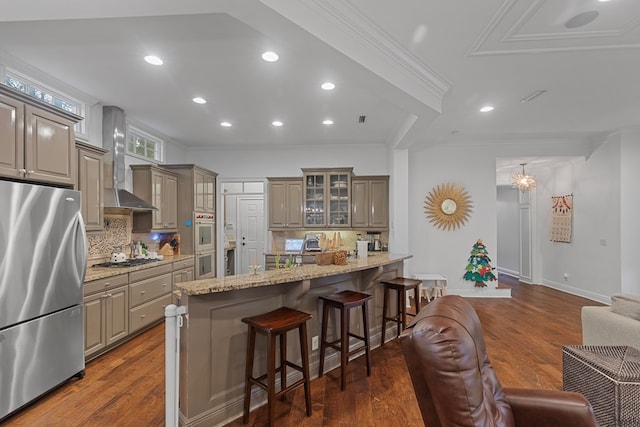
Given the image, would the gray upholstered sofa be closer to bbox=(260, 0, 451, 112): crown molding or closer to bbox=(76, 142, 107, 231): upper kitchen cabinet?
bbox=(260, 0, 451, 112): crown molding

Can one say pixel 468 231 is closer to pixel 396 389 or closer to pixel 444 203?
pixel 444 203

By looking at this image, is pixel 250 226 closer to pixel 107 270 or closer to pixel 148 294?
pixel 148 294

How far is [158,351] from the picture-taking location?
3418 millimetres

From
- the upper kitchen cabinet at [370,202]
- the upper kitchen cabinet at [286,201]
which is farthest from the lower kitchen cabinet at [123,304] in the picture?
the upper kitchen cabinet at [370,202]

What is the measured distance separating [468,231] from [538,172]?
2771mm

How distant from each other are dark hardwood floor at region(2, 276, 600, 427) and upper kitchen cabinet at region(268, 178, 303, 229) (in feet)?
8.99

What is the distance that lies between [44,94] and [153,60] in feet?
4.90

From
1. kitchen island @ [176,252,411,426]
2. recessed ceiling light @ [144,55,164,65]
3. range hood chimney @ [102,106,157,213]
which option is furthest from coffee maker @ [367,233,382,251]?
recessed ceiling light @ [144,55,164,65]

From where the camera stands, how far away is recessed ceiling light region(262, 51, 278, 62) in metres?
2.78

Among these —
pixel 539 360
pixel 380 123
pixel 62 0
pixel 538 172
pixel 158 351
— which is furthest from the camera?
pixel 538 172

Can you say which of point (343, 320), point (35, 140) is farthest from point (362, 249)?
point (35, 140)

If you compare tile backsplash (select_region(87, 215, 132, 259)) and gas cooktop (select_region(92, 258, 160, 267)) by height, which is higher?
tile backsplash (select_region(87, 215, 132, 259))

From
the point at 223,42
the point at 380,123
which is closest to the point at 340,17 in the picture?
the point at 223,42

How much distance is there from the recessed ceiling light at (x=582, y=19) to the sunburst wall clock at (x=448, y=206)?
364 cm
